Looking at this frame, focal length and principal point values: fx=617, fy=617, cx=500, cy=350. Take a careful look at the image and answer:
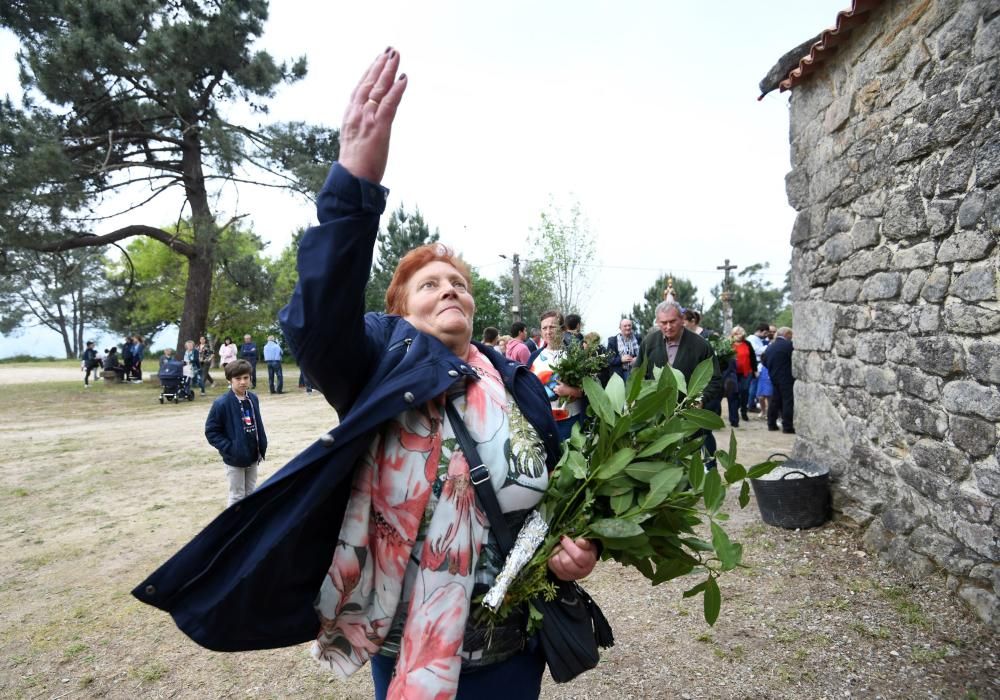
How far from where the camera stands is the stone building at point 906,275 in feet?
11.7

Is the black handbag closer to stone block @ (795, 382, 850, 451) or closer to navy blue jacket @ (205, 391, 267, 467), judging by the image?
navy blue jacket @ (205, 391, 267, 467)

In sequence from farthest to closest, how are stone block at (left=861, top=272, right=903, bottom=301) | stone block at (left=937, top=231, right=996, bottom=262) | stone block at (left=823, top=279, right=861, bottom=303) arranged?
stone block at (left=823, top=279, right=861, bottom=303) → stone block at (left=861, top=272, right=903, bottom=301) → stone block at (left=937, top=231, right=996, bottom=262)

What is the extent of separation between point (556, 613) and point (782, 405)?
10434 mm

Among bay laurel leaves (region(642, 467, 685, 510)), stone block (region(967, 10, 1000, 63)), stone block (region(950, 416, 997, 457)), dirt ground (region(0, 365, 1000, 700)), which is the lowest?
dirt ground (region(0, 365, 1000, 700))

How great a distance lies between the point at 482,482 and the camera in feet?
5.08

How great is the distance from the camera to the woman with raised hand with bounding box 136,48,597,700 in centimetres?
136

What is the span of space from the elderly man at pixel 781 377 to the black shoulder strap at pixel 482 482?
30.9 ft

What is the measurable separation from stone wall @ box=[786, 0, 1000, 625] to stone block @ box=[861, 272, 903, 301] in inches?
0.5

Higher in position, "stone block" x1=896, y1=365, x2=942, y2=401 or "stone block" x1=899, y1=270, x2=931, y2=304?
"stone block" x1=899, y1=270, x2=931, y2=304

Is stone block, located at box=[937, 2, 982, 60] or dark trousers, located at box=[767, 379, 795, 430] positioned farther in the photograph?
dark trousers, located at box=[767, 379, 795, 430]

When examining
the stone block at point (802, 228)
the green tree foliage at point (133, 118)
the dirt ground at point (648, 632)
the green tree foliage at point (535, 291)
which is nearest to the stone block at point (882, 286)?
the stone block at point (802, 228)

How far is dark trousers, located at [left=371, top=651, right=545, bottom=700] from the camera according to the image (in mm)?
1610

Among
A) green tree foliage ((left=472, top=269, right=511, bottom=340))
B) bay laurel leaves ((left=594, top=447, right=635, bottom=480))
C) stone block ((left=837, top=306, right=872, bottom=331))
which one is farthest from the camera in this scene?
green tree foliage ((left=472, top=269, right=511, bottom=340))

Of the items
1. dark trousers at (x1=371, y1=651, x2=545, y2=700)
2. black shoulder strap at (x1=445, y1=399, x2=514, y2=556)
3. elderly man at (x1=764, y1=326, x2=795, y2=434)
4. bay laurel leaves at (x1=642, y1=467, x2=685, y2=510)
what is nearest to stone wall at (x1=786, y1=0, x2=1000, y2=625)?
bay laurel leaves at (x1=642, y1=467, x2=685, y2=510)
